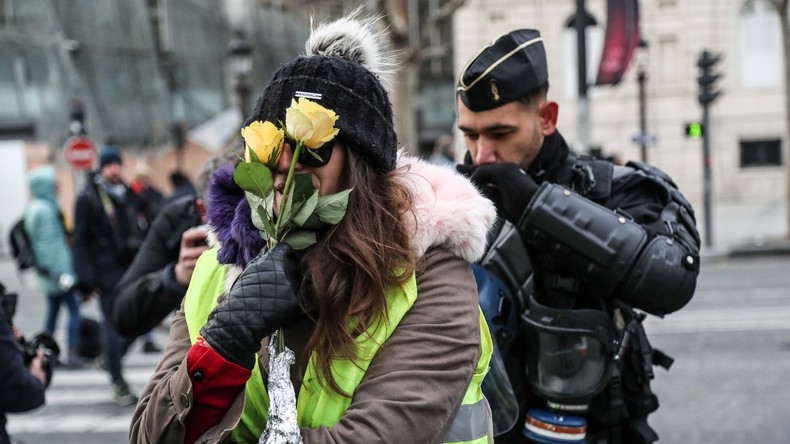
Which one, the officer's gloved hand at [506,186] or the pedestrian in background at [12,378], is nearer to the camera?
the officer's gloved hand at [506,186]

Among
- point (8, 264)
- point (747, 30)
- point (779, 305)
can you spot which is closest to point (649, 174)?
point (779, 305)

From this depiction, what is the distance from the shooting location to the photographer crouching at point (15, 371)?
8.45 feet

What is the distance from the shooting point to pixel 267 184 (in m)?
1.57

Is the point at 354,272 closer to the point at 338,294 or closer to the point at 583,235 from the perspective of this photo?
the point at 338,294

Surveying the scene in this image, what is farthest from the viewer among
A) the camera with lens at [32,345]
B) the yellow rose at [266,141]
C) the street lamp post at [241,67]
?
the street lamp post at [241,67]

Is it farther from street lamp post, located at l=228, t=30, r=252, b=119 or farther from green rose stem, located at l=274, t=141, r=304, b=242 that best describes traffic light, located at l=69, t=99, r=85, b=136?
green rose stem, located at l=274, t=141, r=304, b=242

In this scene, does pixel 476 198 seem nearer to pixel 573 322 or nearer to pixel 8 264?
pixel 573 322

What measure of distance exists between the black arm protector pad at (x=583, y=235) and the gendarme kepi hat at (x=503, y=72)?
0.33 meters

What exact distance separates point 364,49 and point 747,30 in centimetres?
2703

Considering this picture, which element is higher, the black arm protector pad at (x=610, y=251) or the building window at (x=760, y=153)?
the black arm protector pad at (x=610, y=251)

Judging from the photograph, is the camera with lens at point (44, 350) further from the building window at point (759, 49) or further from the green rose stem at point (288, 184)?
the building window at point (759, 49)

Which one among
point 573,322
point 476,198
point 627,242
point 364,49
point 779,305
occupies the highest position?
point 364,49

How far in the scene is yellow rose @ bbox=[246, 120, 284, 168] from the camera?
1552mm

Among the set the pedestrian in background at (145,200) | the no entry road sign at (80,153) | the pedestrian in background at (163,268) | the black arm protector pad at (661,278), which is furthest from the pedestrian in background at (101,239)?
Answer: the no entry road sign at (80,153)
